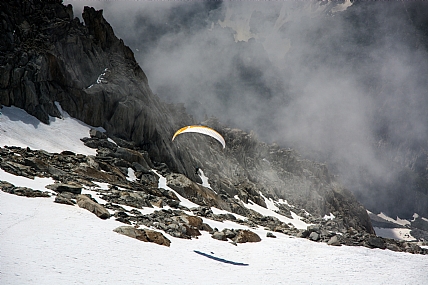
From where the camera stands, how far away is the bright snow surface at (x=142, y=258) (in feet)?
32.2

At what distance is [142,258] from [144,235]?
3.29 meters

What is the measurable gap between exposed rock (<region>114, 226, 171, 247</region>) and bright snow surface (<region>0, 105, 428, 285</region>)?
48 cm

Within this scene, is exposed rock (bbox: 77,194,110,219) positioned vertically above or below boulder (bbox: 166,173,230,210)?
below

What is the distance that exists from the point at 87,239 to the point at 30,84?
47.8 metres

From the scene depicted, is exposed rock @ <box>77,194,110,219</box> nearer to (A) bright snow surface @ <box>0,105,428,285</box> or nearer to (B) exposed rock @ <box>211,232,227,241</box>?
(A) bright snow surface @ <box>0,105,428,285</box>

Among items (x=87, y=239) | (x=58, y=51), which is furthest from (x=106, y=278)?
(x=58, y=51)

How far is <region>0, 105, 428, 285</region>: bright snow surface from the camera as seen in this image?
980 cm

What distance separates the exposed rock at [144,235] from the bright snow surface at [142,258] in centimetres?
48

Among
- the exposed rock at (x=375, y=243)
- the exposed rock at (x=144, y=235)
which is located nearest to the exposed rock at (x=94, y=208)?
the exposed rock at (x=144, y=235)

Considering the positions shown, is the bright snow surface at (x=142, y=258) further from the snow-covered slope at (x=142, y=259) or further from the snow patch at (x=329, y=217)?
the snow patch at (x=329, y=217)

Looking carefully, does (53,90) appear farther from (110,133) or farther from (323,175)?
(323,175)

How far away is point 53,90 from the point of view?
183 feet

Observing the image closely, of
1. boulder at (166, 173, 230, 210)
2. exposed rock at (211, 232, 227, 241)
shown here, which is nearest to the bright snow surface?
exposed rock at (211, 232, 227, 241)

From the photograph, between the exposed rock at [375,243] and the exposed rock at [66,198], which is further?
the exposed rock at [375,243]
